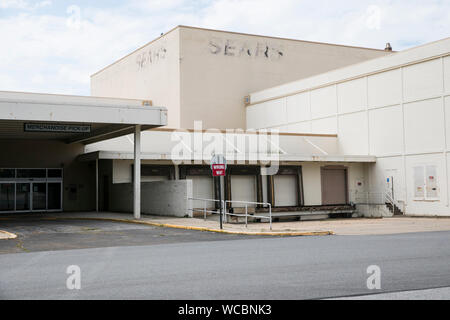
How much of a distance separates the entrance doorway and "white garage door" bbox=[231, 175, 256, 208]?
10185 mm

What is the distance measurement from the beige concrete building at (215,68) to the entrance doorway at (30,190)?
1099 cm

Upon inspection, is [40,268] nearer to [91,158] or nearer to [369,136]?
[91,158]

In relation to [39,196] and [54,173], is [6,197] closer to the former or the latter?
[39,196]

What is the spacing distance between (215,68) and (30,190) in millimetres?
17046

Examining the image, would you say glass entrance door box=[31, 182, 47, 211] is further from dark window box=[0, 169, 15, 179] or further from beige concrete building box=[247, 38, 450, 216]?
beige concrete building box=[247, 38, 450, 216]

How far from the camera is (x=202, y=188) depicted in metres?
30.4

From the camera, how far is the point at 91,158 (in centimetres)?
2916

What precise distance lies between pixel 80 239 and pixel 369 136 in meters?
22.2

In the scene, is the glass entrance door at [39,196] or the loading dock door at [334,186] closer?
the glass entrance door at [39,196]

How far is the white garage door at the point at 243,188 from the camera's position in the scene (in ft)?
102

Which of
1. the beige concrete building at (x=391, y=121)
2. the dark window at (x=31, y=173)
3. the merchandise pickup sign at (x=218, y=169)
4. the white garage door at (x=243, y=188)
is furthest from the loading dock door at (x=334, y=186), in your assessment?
the dark window at (x=31, y=173)

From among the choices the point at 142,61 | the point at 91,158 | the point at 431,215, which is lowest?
the point at 431,215

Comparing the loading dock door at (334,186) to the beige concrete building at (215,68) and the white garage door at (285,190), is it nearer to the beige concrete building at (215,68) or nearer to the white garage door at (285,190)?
the white garage door at (285,190)
